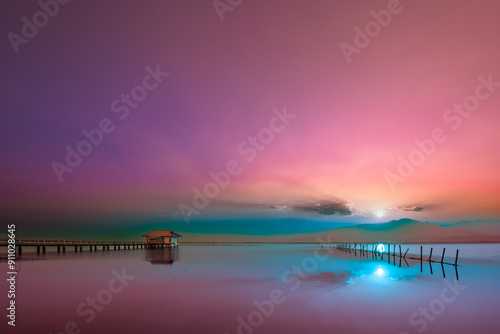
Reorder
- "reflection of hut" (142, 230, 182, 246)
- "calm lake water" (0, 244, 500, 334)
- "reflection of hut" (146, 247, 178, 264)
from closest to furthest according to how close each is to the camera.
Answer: "calm lake water" (0, 244, 500, 334) < "reflection of hut" (146, 247, 178, 264) < "reflection of hut" (142, 230, 182, 246)

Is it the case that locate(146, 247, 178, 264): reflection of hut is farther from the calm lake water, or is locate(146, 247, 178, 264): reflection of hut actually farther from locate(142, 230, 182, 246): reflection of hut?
the calm lake water

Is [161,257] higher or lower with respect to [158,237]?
lower

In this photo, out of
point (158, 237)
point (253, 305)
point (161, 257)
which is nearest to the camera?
point (253, 305)

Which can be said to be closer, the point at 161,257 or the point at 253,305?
the point at 253,305

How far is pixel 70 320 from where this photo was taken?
49.0ft

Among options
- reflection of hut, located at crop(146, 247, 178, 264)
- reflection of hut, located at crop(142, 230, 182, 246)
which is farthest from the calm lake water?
reflection of hut, located at crop(142, 230, 182, 246)

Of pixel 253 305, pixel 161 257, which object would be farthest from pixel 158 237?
pixel 253 305

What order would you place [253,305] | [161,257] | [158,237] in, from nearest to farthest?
[253,305] < [161,257] < [158,237]

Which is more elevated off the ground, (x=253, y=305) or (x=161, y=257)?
(x=253, y=305)

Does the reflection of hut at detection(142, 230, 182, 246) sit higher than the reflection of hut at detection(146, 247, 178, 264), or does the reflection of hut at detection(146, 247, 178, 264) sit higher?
the reflection of hut at detection(142, 230, 182, 246)

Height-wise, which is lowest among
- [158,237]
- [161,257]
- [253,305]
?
[161,257]

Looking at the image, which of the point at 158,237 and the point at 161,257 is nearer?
the point at 161,257

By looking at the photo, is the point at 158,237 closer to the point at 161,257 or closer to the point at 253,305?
the point at 161,257

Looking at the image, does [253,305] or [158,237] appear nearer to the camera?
[253,305]
